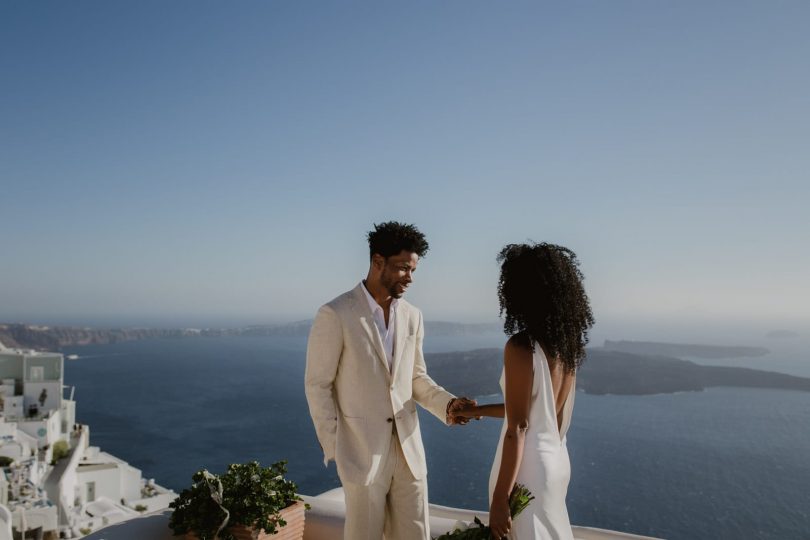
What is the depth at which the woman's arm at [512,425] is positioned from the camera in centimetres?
196

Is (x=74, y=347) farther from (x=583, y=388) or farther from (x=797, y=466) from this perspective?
(x=797, y=466)

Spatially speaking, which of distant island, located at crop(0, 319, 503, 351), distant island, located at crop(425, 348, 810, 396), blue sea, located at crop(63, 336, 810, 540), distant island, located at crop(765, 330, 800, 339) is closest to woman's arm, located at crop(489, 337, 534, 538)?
blue sea, located at crop(63, 336, 810, 540)

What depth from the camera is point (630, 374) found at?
94500 millimetres

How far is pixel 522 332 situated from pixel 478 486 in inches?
2423

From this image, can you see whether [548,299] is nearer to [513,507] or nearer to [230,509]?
[513,507]

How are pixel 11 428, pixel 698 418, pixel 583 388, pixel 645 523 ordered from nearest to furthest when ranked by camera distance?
pixel 11 428, pixel 645 523, pixel 698 418, pixel 583 388

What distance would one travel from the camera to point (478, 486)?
2346 inches

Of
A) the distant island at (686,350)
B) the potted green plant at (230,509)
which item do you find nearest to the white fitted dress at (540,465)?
the potted green plant at (230,509)

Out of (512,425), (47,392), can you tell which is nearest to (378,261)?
(512,425)

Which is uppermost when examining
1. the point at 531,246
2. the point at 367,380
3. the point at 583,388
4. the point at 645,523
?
the point at 531,246

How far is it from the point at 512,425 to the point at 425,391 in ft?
2.77

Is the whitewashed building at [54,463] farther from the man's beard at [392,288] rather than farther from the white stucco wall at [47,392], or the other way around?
the man's beard at [392,288]

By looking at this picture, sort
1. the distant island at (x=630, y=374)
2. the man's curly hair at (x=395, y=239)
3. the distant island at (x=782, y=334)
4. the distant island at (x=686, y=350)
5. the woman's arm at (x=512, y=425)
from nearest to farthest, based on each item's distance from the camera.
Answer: the woman's arm at (x=512, y=425) → the man's curly hair at (x=395, y=239) → the distant island at (x=630, y=374) → the distant island at (x=686, y=350) → the distant island at (x=782, y=334)

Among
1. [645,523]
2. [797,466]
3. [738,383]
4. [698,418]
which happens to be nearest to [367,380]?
[645,523]
